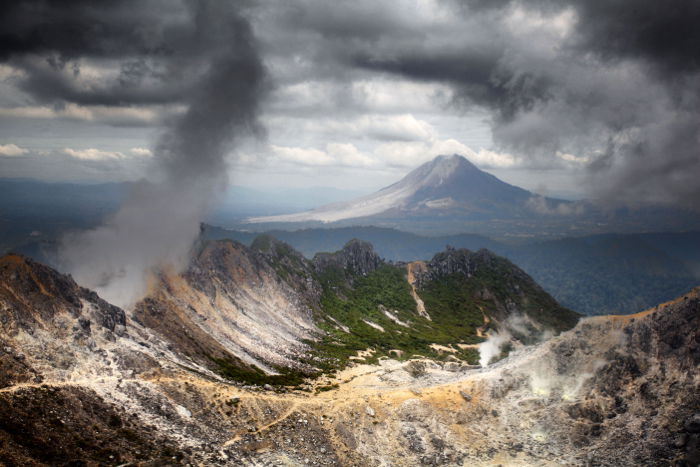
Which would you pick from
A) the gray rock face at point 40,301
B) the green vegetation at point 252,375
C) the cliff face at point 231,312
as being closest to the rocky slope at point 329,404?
the gray rock face at point 40,301

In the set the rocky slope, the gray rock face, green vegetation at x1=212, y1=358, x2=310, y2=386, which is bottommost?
green vegetation at x1=212, y1=358, x2=310, y2=386

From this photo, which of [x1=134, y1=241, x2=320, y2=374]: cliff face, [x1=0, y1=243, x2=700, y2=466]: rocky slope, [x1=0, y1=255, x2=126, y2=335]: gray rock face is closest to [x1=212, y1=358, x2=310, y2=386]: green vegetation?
[x1=134, y1=241, x2=320, y2=374]: cliff face

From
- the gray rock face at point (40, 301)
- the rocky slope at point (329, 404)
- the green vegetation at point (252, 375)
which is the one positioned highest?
the gray rock face at point (40, 301)

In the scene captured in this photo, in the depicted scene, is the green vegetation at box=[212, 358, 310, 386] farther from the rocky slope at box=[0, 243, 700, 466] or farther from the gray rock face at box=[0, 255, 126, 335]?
the gray rock face at box=[0, 255, 126, 335]

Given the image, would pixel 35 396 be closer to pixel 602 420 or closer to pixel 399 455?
pixel 399 455

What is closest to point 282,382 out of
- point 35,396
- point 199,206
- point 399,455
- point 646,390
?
point 399,455

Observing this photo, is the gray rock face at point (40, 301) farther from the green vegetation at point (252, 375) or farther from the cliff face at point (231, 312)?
the green vegetation at point (252, 375)

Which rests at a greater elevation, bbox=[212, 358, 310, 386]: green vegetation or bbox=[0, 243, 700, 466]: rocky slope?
bbox=[0, 243, 700, 466]: rocky slope

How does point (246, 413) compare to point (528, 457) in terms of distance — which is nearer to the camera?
point (528, 457)
